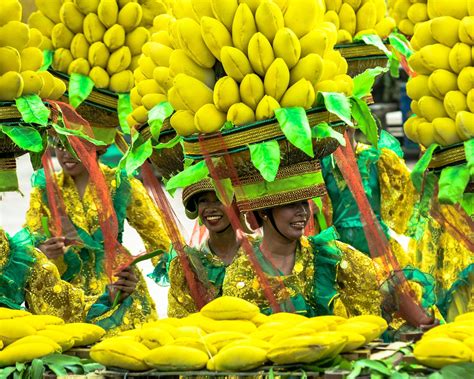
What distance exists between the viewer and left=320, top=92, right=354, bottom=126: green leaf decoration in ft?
16.4

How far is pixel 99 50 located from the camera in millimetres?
6988

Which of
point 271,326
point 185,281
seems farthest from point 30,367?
point 185,281

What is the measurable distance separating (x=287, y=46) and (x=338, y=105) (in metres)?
0.27

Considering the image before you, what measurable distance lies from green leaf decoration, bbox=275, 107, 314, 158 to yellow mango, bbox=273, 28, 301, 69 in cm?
18

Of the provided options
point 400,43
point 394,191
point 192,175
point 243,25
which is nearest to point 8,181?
point 192,175

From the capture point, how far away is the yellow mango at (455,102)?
18.0ft

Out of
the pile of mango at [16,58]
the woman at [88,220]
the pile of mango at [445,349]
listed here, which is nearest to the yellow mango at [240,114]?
the pile of mango at [16,58]

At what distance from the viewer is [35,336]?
4.60 meters

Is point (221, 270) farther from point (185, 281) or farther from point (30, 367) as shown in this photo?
point (30, 367)

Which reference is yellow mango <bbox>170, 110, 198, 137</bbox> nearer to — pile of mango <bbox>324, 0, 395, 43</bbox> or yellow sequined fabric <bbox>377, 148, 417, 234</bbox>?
pile of mango <bbox>324, 0, 395, 43</bbox>

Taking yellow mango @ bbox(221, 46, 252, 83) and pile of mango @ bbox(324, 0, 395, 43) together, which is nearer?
yellow mango @ bbox(221, 46, 252, 83)

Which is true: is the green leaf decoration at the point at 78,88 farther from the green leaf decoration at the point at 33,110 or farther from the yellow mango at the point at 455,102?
the yellow mango at the point at 455,102

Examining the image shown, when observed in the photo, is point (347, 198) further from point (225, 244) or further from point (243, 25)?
point (243, 25)

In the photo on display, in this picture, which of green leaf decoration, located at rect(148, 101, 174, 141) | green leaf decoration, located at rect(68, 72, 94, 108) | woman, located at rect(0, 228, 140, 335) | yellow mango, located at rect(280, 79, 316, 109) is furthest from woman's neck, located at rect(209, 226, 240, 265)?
green leaf decoration, located at rect(68, 72, 94, 108)
